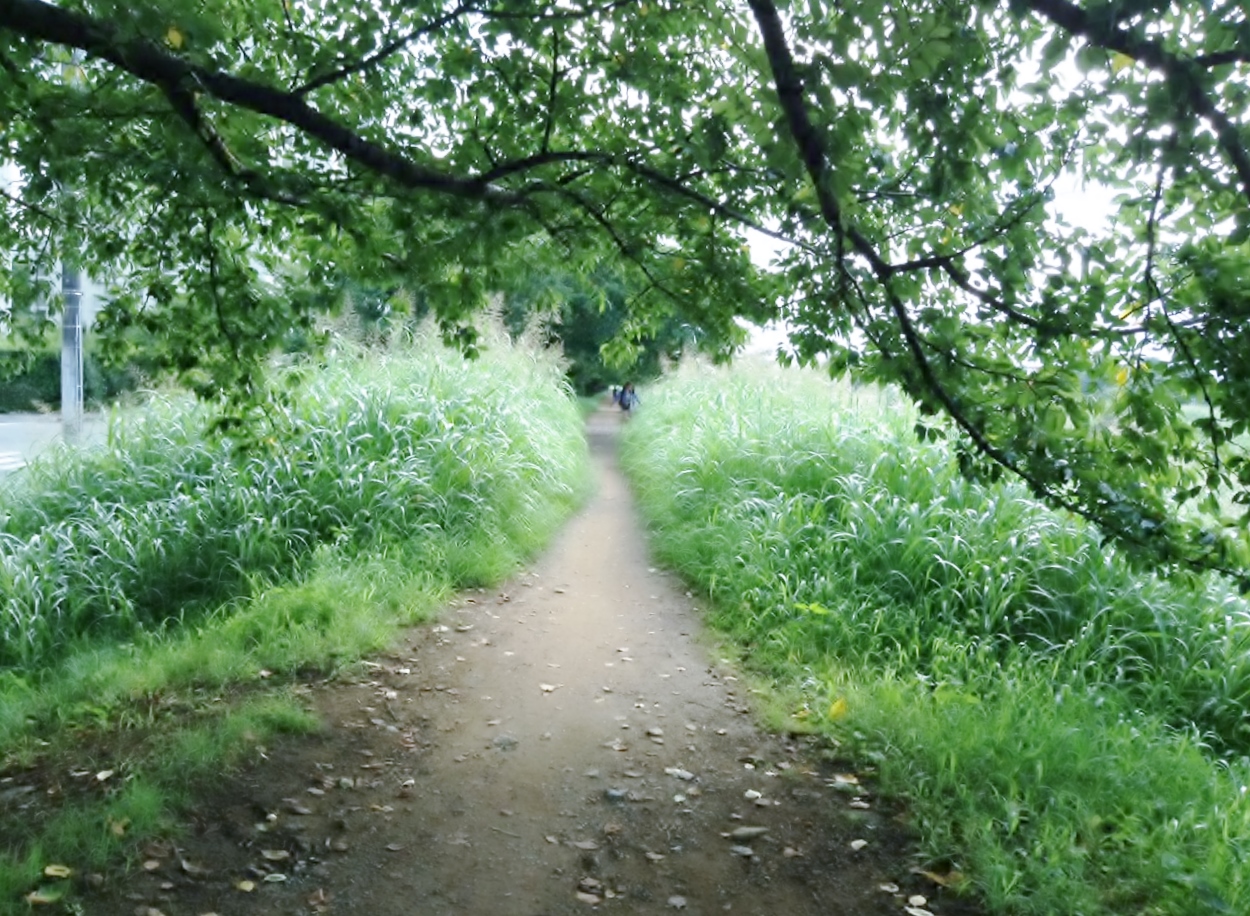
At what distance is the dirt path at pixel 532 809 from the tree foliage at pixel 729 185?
1.66m

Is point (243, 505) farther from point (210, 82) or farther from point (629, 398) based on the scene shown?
point (629, 398)

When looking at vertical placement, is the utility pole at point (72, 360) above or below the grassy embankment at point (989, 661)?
above

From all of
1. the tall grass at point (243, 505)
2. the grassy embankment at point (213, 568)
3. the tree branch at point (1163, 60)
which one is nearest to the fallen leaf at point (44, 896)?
the grassy embankment at point (213, 568)

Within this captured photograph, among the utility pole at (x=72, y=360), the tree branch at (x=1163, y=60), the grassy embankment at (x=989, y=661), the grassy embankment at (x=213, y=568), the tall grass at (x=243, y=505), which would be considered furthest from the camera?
the utility pole at (x=72, y=360)

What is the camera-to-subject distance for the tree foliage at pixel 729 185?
3.09m

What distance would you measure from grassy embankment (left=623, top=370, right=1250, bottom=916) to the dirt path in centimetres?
35

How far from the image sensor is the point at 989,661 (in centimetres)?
576

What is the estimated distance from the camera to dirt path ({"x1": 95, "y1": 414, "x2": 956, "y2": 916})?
369cm

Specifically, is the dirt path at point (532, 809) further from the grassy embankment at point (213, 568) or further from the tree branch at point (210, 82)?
the tree branch at point (210, 82)

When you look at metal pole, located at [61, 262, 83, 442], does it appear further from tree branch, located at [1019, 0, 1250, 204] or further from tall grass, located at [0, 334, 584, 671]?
tree branch, located at [1019, 0, 1250, 204]

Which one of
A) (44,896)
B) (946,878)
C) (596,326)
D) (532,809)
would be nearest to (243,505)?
(532,809)

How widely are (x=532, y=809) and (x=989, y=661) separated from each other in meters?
2.78

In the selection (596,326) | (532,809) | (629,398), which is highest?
(596,326)

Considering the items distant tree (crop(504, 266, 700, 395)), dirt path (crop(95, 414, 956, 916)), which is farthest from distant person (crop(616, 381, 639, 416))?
dirt path (crop(95, 414, 956, 916))
